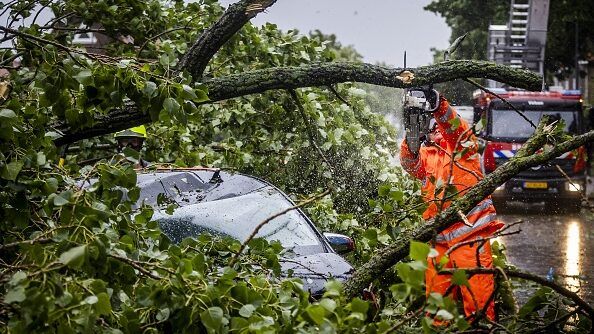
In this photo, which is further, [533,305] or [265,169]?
[265,169]

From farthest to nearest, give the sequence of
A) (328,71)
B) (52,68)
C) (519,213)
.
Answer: (519,213), (328,71), (52,68)

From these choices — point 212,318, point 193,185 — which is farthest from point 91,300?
point 193,185

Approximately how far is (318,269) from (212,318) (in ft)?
6.82

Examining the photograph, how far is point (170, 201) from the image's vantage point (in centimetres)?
536

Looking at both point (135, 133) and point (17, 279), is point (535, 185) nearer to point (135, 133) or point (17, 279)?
point (135, 133)

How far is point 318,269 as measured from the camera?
16.3ft

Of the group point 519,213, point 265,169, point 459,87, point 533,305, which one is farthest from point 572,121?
point 533,305

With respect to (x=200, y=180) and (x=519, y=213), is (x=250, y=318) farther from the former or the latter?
(x=519, y=213)

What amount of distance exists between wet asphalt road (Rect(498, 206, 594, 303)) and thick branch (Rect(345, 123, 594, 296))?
3.97m

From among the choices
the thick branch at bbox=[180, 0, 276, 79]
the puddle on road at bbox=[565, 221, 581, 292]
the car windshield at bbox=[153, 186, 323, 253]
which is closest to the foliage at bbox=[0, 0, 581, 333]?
the thick branch at bbox=[180, 0, 276, 79]

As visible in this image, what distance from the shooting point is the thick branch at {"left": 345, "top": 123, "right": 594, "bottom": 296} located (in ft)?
13.1

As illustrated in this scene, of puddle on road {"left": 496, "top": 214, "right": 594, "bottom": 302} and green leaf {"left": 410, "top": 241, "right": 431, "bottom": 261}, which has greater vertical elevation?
green leaf {"left": 410, "top": 241, "right": 431, "bottom": 261}

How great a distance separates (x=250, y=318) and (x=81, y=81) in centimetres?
138

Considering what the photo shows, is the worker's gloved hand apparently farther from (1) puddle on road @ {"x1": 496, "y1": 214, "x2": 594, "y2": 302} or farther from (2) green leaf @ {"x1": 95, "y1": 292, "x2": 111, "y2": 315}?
(2) green leaf @ {"x1": 95, "y1": 292, "x2": 111, "y2": 315}
